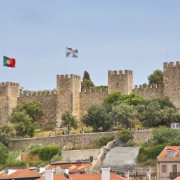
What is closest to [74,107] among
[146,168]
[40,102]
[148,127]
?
[40,102]

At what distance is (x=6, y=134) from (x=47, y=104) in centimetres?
821

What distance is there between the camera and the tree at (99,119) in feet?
252

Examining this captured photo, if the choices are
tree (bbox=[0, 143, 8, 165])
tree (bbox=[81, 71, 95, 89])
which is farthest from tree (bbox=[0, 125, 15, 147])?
tree (bbox=[81, 71, 95, 89])

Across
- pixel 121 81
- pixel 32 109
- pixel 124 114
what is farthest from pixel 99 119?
pixel 32 109

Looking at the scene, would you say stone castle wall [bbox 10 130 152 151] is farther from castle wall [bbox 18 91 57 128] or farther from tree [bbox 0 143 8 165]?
castle wall [bbox 18 91 57 128]

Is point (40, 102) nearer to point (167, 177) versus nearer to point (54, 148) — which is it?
point (54, 148)

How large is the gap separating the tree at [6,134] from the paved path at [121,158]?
402 inches

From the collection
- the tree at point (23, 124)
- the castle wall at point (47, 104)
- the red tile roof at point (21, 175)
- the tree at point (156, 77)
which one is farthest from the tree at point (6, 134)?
the tree at point (156, 77)

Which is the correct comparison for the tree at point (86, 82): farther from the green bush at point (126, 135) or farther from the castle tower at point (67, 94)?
A: the green bush at point (126, 135)

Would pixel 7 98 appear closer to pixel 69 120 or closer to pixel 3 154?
pixel 69 120

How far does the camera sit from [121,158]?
225 feet

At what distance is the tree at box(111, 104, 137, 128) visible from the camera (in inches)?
3004

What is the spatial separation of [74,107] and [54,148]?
10608 mm

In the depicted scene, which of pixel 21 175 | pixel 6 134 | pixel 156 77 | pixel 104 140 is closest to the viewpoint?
pixel 21 175
